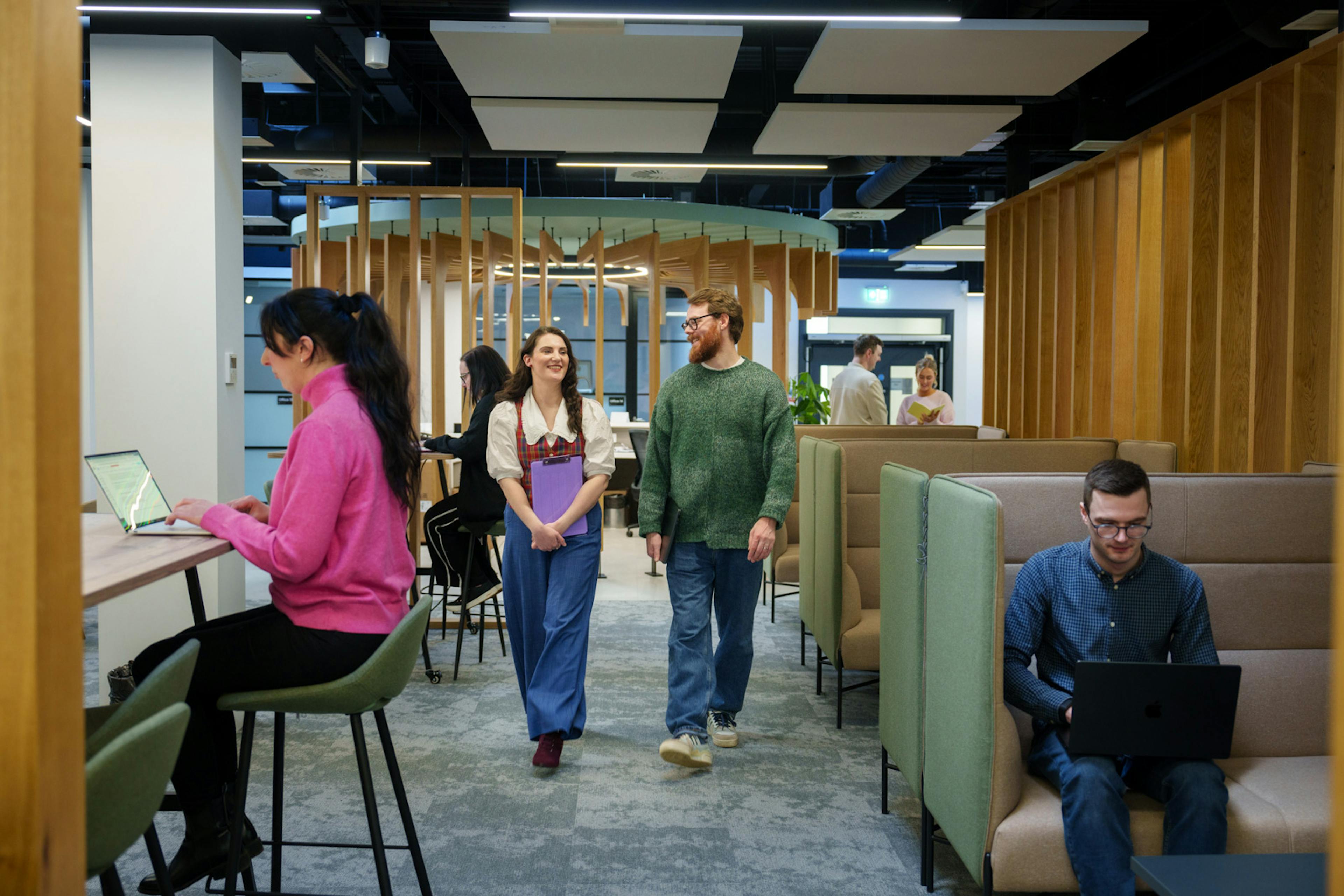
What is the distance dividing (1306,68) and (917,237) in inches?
359

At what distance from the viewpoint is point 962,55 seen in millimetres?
4723

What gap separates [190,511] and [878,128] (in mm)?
4933

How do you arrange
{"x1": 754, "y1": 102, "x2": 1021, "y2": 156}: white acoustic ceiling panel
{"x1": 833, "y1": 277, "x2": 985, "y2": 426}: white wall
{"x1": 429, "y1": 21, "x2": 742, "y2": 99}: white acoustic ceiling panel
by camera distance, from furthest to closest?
{"x1": 833, "y1": 277, "x2": 985, "y2": 426}: white wall
{"x1": 754, "y1": 102, "x2": 1021, "y2": 156}: white acoustic ceiling panel
{"x1": 429, "y1": 21, "x2": 742, "y2": 99}: white acoustic ceiling panel

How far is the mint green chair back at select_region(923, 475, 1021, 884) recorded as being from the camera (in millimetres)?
2123

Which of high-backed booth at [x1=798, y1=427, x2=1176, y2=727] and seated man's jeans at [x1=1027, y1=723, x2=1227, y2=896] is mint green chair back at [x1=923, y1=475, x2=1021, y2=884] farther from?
high-backed booth at [x1=798, y1=427, x2=1176, y2=727]

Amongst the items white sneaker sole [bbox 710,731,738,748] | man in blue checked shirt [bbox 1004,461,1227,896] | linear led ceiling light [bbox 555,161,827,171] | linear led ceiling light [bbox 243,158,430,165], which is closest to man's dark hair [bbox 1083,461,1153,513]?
man in blue checked shirt [bbox 1004,461,1227,896]

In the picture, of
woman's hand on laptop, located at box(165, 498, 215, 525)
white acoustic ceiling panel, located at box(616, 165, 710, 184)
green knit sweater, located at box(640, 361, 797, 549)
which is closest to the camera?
woman's hand on laptop, located at box(165, 498, 215, 525)

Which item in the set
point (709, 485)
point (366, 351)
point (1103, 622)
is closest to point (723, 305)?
point (709, 485)

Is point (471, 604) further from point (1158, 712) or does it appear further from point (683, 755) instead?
point (1158, 712)

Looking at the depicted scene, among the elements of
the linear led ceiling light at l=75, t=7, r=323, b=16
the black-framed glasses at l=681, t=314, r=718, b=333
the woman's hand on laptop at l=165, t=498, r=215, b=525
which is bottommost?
the woman's hand on laptop at l=165, t=498, r=215, b=525

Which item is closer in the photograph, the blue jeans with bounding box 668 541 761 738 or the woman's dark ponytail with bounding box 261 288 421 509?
the woman's dark ponytail with bounding box 261 288 421 509

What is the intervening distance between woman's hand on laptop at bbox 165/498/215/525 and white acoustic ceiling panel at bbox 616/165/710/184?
598cm

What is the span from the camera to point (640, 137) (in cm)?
638

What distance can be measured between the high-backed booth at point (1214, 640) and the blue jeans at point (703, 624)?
0.99 m
